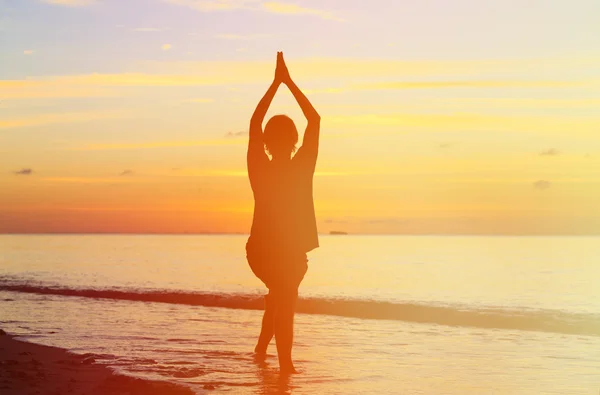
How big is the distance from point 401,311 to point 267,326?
797 centimetres

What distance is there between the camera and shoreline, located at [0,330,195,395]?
22.7 feet

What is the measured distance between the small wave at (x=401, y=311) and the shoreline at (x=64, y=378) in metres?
7.62

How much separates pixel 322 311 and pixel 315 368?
310 inches

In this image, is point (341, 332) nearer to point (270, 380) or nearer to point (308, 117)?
point (270, 380)

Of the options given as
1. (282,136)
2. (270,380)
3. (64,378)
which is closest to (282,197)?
(282,136)

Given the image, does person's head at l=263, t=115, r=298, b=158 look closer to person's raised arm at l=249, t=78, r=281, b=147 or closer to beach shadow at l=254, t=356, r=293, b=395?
person's raised arm at l=249, t=78, r=281, b=147

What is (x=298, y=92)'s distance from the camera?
7367 mm

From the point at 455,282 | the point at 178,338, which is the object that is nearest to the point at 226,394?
the point at 178,338

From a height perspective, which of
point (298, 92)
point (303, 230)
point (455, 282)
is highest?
point (298, 92)

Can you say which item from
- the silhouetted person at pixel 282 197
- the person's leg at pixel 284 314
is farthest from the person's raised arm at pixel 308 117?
the person's leg at pixel 284 314

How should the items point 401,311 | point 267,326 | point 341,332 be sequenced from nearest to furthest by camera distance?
point 267,326, point 341,332, point 401,311

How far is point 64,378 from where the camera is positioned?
7.48 m

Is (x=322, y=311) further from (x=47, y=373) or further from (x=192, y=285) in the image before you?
(x=47, y=373)

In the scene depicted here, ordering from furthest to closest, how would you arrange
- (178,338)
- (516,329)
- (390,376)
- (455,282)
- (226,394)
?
(455,282), (516,329), (178,338), (390,376), (226,394)
